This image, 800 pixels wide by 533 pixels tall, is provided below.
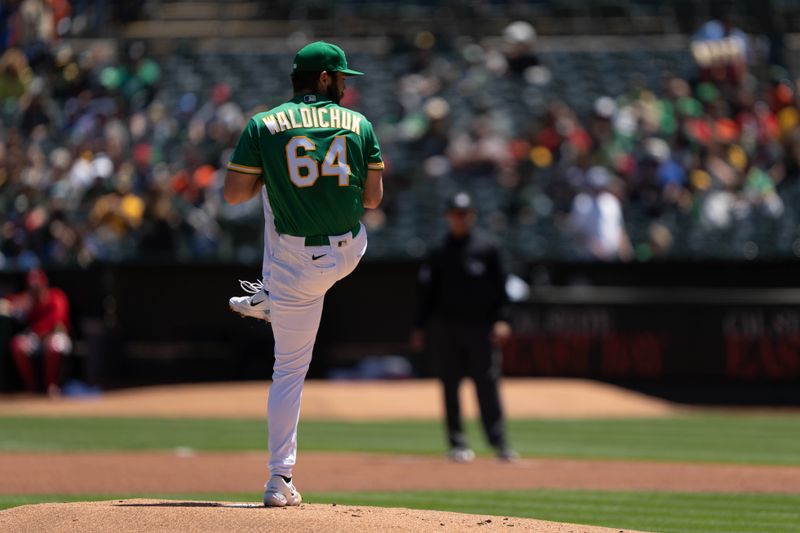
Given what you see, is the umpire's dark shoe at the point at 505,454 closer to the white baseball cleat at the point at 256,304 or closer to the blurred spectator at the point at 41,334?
the white baseball cleat at the point at 256,304

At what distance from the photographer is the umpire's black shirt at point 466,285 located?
12.3 meters

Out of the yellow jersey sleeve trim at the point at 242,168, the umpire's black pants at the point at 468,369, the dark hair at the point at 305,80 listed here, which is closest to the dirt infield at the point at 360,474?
the umpire's black pants at the point at 468,369

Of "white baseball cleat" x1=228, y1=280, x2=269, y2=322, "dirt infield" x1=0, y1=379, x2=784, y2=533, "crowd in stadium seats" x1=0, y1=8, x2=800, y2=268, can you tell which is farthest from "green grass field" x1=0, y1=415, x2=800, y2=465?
"white baseball cleat" x1=228, y1=280, x2=269, y2=322

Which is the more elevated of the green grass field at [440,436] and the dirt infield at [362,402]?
the green grass field at [440,436]

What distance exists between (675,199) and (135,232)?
298 inches

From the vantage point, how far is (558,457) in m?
12.6

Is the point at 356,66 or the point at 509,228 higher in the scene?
the point at 356,66

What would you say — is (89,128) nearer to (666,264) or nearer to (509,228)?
(509,228)

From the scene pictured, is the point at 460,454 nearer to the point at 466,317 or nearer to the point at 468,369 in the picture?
the point at 468,369

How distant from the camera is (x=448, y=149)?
71.9 feet

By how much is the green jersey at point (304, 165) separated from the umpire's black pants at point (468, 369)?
18.0ft

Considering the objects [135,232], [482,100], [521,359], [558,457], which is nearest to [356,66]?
[482,100]

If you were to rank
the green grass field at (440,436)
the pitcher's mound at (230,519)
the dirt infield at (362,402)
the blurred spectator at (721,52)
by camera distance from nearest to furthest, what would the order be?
the pitcher's mound at (230,519) < the green grass field at (440,436) < the dirt infield at (362,402) < the blurred spectator at (721,52)

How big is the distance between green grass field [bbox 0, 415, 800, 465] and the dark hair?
648 centimetres
